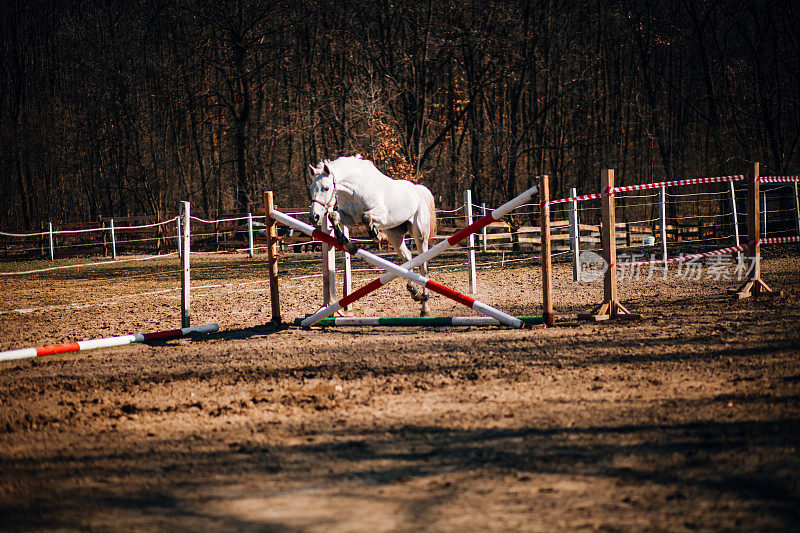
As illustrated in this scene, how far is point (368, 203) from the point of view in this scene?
805 centimetres

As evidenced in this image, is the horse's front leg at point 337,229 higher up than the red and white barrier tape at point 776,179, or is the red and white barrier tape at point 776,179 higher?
the red and white barrier tape at point 776,179

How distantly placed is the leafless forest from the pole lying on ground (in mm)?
16506

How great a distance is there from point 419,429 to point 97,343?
4659mm

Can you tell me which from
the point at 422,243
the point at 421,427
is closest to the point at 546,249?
the point at 422,243

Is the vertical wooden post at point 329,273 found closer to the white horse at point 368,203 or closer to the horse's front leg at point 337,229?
the white horse at point 368,203

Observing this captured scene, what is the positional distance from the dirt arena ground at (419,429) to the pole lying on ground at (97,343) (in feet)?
0.46

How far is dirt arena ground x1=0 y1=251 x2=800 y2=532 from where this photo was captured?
115 inches

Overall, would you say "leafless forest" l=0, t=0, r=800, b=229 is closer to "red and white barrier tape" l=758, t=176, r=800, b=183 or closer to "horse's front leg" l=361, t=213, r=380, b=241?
"red and white barrier tape" l=758, t=176, r=800, b=183

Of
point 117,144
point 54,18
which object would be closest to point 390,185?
point 117,144

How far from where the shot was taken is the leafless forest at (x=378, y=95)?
25.4m

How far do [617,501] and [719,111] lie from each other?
2803 centimetres

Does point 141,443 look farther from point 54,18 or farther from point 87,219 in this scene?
point 54,18

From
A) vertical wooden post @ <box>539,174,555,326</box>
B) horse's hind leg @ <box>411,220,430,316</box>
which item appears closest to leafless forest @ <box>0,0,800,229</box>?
horse's hind leg @ <box>411,220,430,316</box>

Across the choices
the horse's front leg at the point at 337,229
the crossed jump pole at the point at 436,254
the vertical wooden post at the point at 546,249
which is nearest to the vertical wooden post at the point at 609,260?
the vertical wooden post at the point at 546,249
